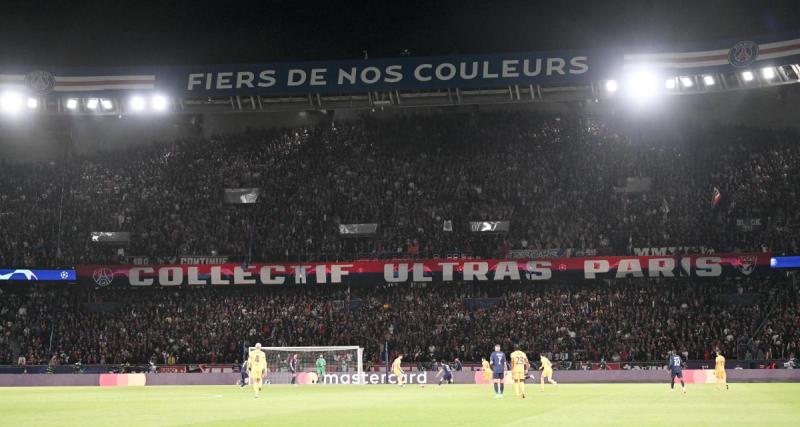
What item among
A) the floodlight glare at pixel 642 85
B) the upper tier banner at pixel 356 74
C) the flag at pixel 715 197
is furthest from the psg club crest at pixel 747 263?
the upper tier banner at pixel 356 74

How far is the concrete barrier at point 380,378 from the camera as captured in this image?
4875 centimetres

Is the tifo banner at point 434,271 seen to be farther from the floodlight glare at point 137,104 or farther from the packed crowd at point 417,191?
the floodlight glare at point 137,104

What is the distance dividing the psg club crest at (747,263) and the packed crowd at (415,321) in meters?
Answer: 1.79

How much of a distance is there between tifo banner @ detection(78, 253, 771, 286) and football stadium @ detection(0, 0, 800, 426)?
0.49ft

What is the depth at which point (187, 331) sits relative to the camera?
5841 cm

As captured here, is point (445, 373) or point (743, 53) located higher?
point (743, 53)

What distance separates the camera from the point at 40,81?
188 ft

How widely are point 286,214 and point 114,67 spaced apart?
15627 millimetres

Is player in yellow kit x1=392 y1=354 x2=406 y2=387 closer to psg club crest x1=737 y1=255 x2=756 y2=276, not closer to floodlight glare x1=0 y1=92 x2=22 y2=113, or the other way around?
psg club crest x1=737 y1=255 x2=756 y2=276

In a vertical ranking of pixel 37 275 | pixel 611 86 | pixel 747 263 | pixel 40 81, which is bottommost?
pixel 747 263

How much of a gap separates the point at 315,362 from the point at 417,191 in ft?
53.8

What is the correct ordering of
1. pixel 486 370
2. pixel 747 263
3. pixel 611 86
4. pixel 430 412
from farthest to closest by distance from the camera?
pixel 611 86, pixel 747 263, pixel 486 370, pixel 430 412

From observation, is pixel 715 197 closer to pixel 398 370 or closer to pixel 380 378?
pixel 398 370

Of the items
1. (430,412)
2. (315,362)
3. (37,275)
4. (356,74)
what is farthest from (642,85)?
(37,275)
